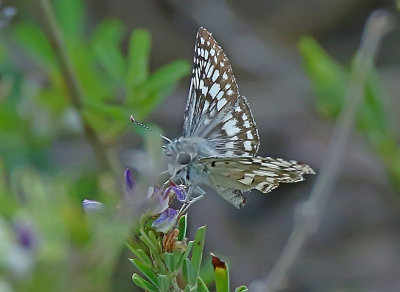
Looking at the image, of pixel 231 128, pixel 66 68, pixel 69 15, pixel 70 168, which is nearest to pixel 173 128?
pixel 70 168

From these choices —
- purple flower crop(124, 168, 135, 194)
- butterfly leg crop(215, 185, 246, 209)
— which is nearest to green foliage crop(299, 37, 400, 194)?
butterfly leg crop(215, 185, 246, 209)

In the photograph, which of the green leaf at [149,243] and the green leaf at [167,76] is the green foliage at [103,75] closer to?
the green leaf at [167,76]

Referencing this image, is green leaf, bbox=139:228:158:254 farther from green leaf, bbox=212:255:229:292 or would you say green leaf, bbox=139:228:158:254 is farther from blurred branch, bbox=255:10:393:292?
blurred branch, bbox=255:10:393:292

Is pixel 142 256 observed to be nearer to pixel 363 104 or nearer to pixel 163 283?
pixel 163 283

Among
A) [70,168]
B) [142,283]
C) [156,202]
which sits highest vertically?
[156,202]

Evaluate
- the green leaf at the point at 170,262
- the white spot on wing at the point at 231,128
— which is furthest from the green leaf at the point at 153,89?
the green leaf at the point at 170,262

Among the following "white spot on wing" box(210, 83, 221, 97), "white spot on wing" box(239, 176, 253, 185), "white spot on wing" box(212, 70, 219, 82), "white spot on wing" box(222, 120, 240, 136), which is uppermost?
"white spot on wing" box(212, 70, 219, 82)

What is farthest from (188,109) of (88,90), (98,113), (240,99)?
(88,90)
